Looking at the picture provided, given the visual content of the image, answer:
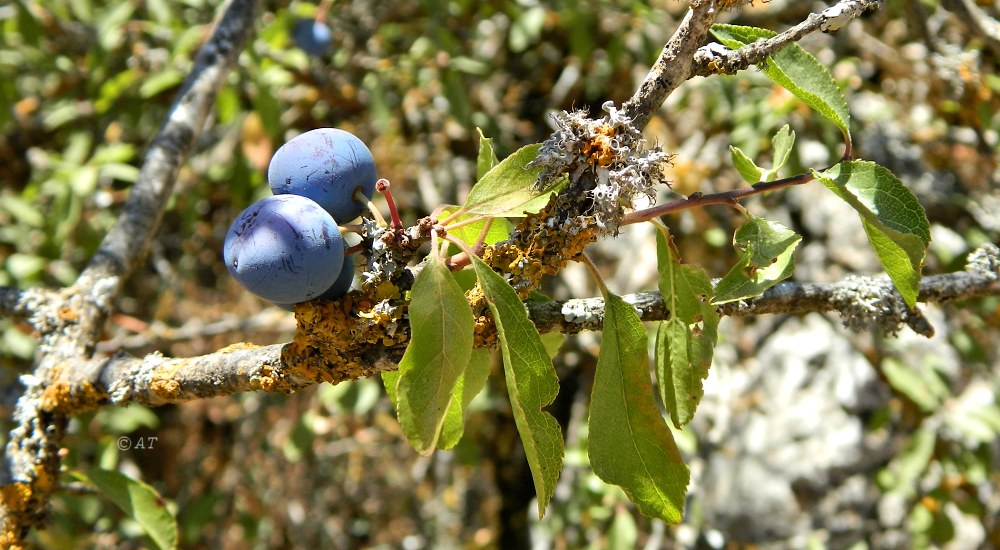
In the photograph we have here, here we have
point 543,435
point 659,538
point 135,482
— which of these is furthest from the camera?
point 659,538

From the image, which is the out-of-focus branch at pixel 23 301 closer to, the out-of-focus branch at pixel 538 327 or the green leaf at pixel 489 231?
the out-of-focus branch at pixel 538 327

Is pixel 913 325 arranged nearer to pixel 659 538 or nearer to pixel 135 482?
pixel 135 482

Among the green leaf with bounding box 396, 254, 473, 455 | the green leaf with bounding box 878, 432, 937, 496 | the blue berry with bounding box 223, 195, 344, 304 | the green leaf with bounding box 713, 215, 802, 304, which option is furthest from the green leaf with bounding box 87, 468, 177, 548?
the green leaf with bounding box 878, 432, 937, 496

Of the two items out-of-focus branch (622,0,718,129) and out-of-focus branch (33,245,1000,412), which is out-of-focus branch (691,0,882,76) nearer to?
out-of-focus branch (622,0,718,129)

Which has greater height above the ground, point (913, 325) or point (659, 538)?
point (913, 325)

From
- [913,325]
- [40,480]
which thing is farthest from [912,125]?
[40,480]

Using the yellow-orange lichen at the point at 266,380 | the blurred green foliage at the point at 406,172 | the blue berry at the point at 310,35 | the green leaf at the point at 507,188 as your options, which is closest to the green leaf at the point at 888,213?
the green leaf at the point at 507,188

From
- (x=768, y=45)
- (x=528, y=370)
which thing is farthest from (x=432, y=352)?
(x=768, y=45)
